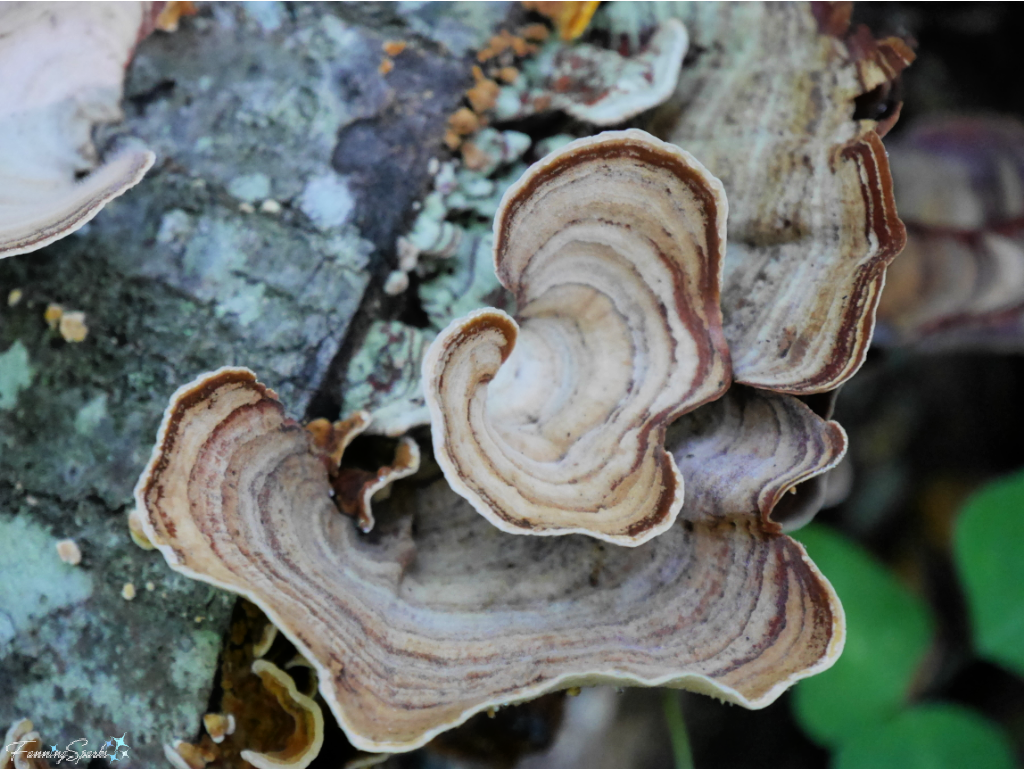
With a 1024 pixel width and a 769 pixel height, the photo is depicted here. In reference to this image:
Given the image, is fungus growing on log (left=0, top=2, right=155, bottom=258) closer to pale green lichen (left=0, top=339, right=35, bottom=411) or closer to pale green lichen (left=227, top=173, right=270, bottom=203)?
pale green lichen (left=227, top=173, right=270, bottom=203)

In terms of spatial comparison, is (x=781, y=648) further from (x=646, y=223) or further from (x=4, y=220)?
(x=4, y=220)

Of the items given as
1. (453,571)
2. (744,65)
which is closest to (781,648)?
(453,571)

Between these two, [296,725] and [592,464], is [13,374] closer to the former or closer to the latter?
[296,725]

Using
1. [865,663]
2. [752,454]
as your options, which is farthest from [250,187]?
[865,663]

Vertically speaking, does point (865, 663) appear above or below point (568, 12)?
below

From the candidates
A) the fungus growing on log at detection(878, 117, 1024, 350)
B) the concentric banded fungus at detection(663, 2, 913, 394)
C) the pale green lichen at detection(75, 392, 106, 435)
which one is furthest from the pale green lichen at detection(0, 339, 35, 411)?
the fungus growing on log at detection(878, 117, 1024, 350)
